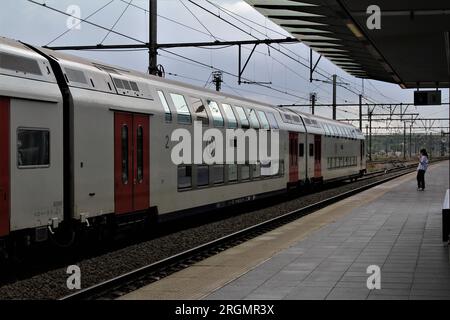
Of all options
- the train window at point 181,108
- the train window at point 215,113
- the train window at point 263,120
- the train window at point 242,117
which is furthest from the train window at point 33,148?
the train window at point 263,120

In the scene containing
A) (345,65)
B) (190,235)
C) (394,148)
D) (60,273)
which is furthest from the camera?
(394,148)

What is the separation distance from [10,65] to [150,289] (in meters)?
3.51

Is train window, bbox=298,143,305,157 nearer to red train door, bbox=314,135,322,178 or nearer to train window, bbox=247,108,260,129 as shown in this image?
red train door, bbox=314,135,322,178

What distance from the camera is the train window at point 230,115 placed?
16.9 metres

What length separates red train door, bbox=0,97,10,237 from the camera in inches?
324

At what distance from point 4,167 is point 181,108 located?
6274 mm

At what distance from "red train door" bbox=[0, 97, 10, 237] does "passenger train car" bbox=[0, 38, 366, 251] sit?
1 centimetres

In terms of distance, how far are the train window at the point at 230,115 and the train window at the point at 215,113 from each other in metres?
0.49

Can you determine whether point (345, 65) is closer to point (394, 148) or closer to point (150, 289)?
point (150, 289)

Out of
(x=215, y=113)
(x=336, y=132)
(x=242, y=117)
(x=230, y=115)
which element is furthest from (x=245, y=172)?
(x=336, y=132)

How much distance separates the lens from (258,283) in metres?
8.20

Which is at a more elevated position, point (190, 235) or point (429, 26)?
point (429, 26)

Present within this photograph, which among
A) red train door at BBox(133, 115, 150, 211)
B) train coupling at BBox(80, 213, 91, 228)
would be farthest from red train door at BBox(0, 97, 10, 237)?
red train door at BBox(133, 115, 150, 211)

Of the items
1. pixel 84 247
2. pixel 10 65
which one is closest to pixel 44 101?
pixel 10 65
